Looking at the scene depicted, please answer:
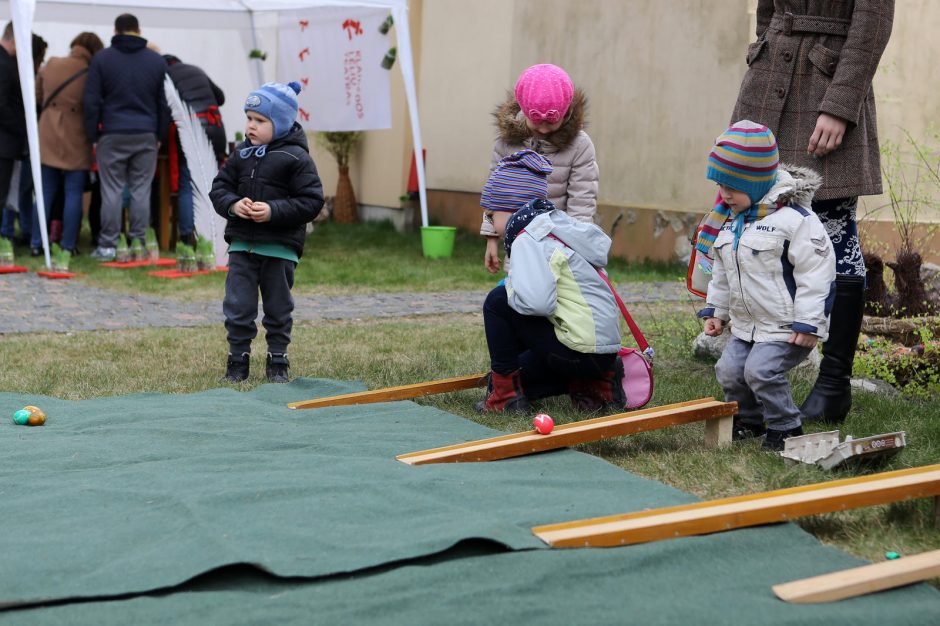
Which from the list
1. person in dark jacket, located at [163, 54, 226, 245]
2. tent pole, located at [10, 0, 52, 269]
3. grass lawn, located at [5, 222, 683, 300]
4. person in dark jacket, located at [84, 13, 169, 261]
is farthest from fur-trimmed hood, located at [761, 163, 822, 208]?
person in dark jacket, located at [84, 13, 169, 261]

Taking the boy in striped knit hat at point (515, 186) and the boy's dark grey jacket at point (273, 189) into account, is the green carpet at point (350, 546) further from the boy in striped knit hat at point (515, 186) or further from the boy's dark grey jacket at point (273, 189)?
the boy's dark grey jacket at point (273, 189)

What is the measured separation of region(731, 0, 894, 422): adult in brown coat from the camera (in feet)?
15.3

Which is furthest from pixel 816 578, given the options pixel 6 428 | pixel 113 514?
pixel 6 428

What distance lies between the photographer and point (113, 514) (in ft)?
10.9

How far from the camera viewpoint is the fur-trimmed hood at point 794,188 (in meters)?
4.27

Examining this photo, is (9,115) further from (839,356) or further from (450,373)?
(839,356)

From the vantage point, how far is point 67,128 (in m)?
11.4

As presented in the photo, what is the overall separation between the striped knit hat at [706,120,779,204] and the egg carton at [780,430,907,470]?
0.89m

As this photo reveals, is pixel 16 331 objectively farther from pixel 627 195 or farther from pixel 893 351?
pixel 627 195

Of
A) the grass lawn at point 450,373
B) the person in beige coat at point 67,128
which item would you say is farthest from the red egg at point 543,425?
the person in beige coat at point 67,128

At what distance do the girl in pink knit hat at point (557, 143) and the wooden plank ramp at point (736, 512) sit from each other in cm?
247

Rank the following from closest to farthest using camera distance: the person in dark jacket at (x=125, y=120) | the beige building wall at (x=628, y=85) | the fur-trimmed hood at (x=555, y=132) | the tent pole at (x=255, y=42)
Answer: the fur-trimmed hood at (x=555, y=132)
the beige building wall at (x=628, y=85)
the person in dark jacket at (x=125, y=120)
the tent pole at (x=255, y=42)

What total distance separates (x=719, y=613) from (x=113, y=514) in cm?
169

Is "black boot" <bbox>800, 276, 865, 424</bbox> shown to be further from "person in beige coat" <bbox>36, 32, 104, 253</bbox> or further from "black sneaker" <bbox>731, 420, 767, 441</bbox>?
"person in beige coat" <bbox>36, 32, 104, 253</bbox>
